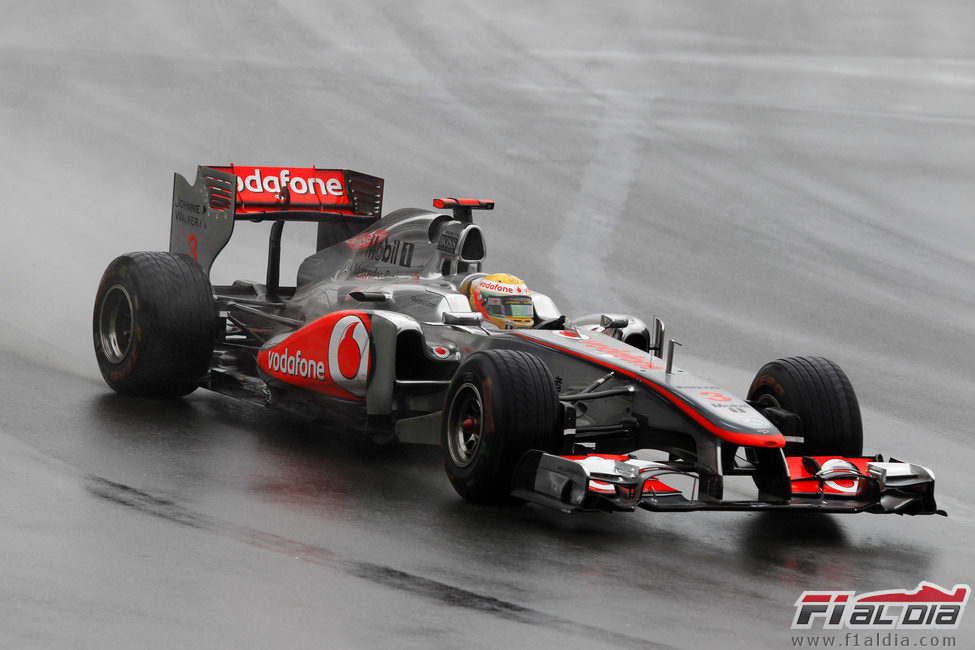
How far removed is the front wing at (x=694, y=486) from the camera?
851 centimetres

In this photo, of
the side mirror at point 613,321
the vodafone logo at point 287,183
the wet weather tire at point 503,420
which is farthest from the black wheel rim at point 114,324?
the side mirror at point 613,321

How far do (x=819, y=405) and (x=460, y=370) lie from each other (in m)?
2.45

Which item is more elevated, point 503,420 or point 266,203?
point 266,203

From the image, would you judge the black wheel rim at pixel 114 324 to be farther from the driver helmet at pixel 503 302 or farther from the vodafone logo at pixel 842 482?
the vodafone logo at pixel 842 482

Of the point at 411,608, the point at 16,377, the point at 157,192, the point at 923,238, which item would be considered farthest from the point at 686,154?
the point at 411,608

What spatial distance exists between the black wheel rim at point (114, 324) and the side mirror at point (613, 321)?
3.71 metres

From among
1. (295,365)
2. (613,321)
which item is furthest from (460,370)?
(613,321)

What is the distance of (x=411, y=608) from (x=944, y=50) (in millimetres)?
27452

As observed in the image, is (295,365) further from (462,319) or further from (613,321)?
(613,321)

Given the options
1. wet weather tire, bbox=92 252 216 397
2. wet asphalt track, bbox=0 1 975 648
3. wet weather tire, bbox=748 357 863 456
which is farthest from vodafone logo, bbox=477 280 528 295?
wet weather tire, bbox=92 252 216 397

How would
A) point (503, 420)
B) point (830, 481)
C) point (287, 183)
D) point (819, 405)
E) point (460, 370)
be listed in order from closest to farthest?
point (503, 420) → point (830, 481) → point (460, 370) → point (819, 405) → point (287, 183)

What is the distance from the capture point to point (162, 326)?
11.2m

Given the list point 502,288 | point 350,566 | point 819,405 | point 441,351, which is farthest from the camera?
point 502,288

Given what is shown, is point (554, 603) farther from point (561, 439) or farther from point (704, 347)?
point (704, 347)
